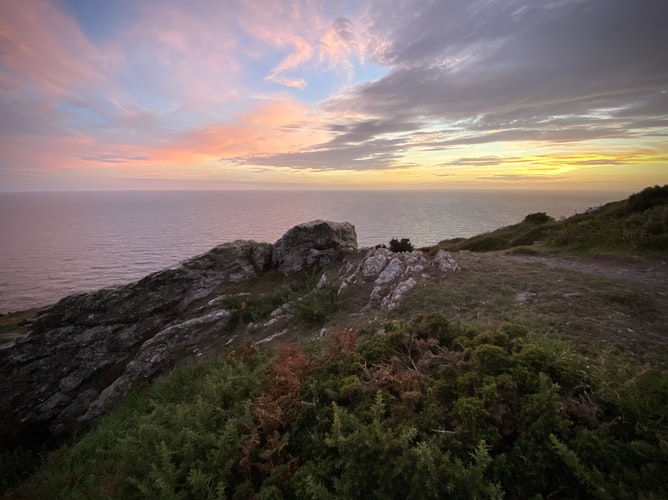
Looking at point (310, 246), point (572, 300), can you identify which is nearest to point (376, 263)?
point (310, 246)

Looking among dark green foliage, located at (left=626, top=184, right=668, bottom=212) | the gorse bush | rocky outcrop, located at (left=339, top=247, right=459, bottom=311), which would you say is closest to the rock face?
rocky outcrop, located at (left=339, top=247, right=459, bottom=311)

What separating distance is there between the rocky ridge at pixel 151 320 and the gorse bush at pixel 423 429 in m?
5.67

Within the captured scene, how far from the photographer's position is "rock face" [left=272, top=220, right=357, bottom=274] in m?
17.3

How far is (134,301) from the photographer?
52.8 ft

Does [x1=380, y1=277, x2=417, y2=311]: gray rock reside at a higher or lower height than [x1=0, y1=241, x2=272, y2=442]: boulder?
higher

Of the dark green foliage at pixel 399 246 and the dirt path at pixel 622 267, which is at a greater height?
the dirt path at pixel 622 267

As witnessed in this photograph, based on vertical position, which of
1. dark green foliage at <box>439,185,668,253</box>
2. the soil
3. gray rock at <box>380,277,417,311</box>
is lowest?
gray rock at <box>380,277,417,311</box>

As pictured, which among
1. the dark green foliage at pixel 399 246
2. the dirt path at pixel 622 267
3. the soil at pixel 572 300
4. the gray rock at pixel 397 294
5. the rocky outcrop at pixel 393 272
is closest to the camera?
the soil at pixel 572 300

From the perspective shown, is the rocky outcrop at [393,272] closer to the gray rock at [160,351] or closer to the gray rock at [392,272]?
the gray rock at [392,272]

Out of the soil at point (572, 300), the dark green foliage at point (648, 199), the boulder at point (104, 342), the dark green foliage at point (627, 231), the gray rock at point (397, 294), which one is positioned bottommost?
the boulder at point (104, 342)

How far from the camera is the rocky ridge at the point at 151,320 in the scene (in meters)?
12.6

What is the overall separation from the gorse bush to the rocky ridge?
5675 mm

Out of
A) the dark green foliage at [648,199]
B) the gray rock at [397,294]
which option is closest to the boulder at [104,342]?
the gray rock at [397,294]

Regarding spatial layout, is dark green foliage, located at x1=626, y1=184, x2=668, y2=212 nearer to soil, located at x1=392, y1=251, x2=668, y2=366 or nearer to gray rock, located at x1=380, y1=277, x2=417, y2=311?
soil, located at x1=392, y1=251, x2=668, y2=366
